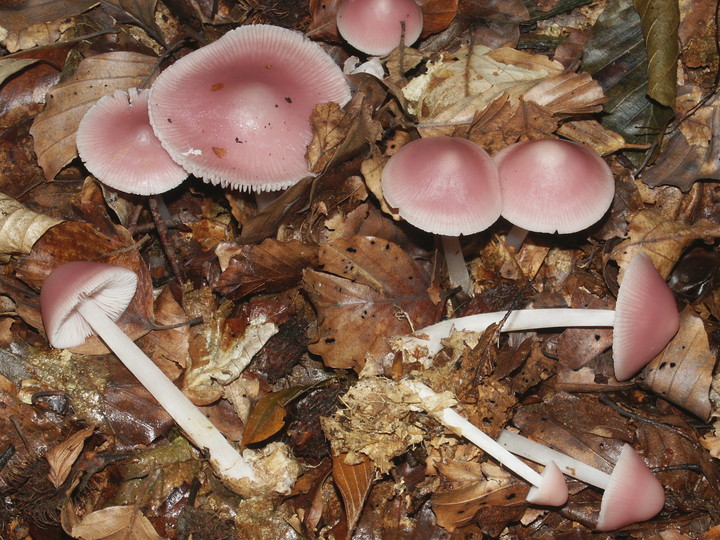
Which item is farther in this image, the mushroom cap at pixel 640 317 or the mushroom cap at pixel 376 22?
the mushroom cap at pixel 376 22

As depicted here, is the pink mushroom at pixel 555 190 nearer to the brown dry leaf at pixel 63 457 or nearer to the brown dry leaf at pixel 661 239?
the brown dry leaf at pixel 661 239

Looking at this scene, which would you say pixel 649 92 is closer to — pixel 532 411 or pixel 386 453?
pixel 532 411

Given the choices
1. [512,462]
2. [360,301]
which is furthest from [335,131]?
[512,462]

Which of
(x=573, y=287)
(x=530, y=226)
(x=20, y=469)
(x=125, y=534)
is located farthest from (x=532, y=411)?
(x=20, y=469)

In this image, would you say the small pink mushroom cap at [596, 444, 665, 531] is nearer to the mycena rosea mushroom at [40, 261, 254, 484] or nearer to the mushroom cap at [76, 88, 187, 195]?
the mycena rosea mushroom at [40, 261, 254, 484]

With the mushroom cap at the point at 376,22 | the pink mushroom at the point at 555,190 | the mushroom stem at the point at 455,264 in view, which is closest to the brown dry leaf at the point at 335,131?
the mushroom cap at the point at 376,22
